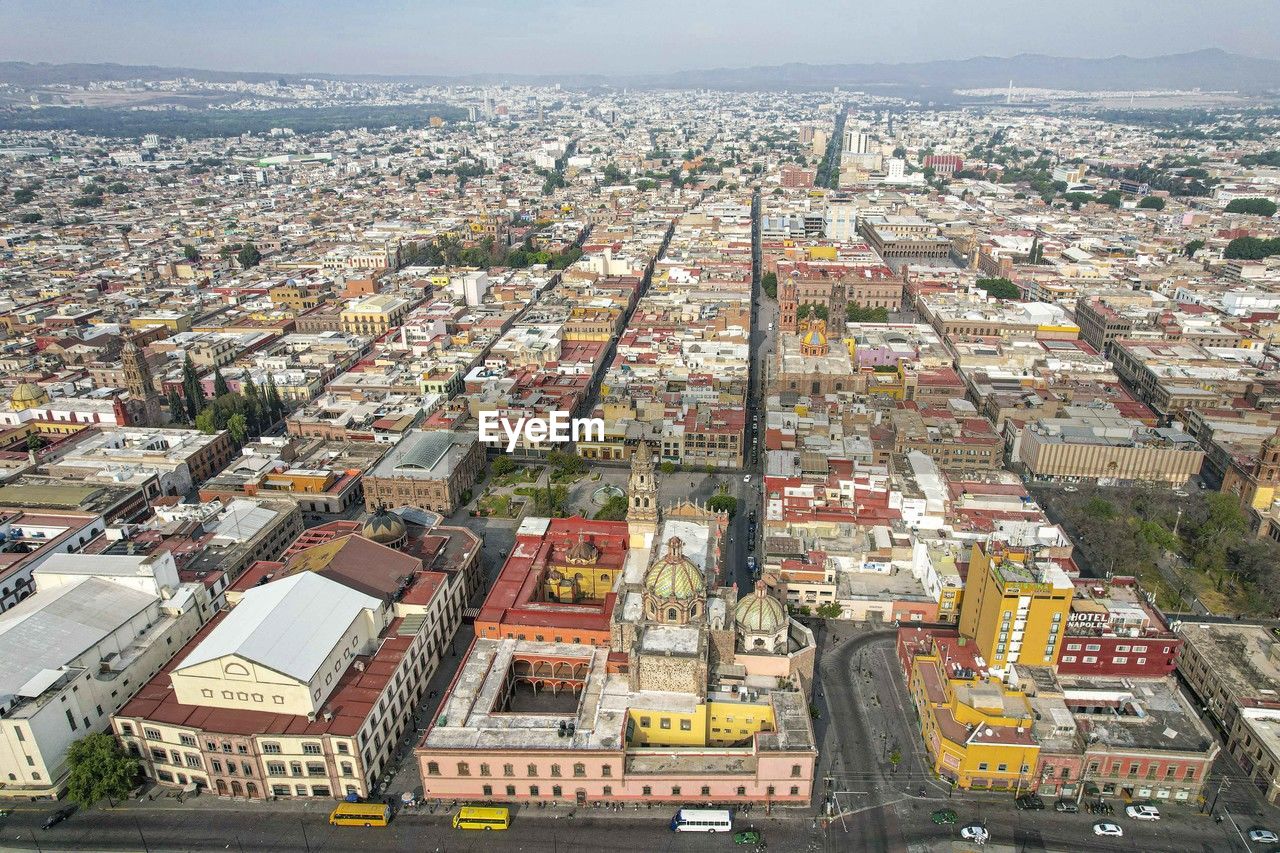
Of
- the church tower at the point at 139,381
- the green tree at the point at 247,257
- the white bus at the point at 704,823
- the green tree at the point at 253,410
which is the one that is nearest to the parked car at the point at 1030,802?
the white bus at the point at 704,823

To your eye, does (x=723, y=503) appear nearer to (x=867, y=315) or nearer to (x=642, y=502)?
(x=642, y=502)

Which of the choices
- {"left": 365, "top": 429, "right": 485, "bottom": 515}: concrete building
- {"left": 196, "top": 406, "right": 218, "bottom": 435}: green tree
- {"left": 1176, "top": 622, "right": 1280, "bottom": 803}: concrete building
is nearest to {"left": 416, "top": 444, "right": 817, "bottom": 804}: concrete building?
{"left": 365, "top": 429, "right": 485, "bottom": 515}: concrete building

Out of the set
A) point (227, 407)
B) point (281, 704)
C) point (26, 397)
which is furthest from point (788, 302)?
point (26, 397)

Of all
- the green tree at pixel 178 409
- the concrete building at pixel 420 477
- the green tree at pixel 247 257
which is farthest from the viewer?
the green tree at pixel 247 257

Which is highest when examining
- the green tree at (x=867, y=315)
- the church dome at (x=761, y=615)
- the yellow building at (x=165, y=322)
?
the church dome at (x=761, y=615)

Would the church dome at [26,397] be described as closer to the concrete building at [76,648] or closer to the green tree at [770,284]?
the concrete building at [76,648]

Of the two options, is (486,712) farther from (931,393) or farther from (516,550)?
(931,393)
